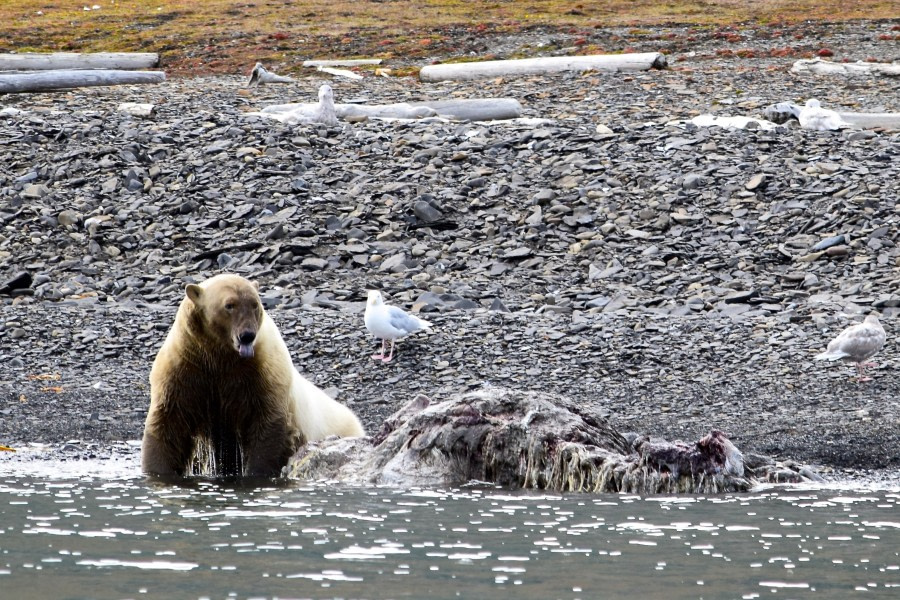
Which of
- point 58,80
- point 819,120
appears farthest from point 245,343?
point 58,80

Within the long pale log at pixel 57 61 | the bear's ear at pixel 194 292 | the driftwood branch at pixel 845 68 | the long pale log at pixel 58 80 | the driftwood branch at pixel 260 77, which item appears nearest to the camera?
the bear's ear at pixel 194 292

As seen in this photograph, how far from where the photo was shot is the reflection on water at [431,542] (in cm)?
552

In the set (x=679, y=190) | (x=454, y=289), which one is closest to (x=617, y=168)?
(x=679, y=190)

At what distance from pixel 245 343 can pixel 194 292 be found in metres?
0.44

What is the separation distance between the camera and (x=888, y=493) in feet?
25.9

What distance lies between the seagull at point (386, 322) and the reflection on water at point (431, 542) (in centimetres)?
402

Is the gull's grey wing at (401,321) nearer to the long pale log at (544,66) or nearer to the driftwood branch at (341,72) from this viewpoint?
the long pale log at (544,66)

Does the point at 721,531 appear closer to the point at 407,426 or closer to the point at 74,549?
the point at 407,426

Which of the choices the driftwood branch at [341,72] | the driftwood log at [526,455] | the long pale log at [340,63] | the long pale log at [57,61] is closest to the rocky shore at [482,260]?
the driftwood log at [526,455]

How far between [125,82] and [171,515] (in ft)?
83.6

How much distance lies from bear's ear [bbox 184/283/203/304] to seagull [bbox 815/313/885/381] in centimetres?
568

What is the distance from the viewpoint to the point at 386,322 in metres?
12.1

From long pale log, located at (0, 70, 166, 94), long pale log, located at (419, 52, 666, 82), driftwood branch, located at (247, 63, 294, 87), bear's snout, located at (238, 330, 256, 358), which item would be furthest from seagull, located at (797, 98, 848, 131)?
long pale log, located at (0, 70, 166, 94)

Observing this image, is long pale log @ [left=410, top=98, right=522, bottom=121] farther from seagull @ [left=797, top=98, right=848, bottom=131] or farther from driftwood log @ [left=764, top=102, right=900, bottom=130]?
seagull @ [left=797, top=98, right=848, bottom=131]
